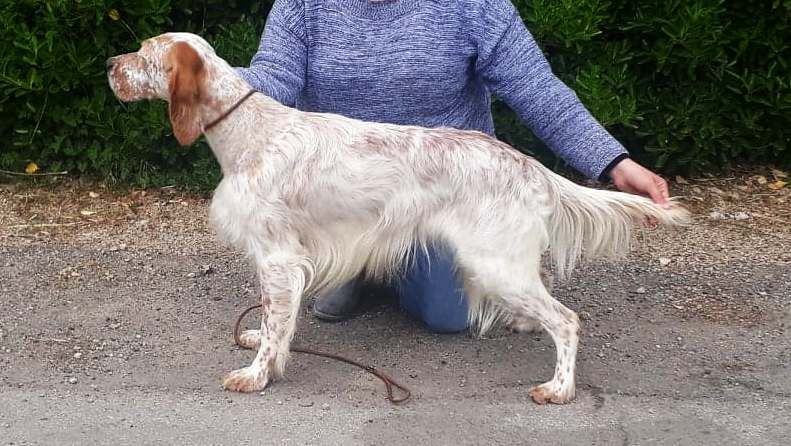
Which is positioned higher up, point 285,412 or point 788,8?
point 788,8

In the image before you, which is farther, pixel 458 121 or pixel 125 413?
pixel 458 121

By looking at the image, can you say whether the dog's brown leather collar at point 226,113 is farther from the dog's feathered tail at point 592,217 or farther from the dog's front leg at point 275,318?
the dog's feathered tail at point 592,217

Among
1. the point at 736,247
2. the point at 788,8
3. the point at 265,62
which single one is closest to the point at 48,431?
the point at 265,62

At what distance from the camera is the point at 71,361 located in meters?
3.51

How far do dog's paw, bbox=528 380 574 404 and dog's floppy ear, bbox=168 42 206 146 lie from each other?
4.81ft

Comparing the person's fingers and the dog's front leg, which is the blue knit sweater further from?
the dog's front leg

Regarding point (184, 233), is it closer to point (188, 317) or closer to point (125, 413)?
point (188, 317)

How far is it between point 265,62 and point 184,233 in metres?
1.57

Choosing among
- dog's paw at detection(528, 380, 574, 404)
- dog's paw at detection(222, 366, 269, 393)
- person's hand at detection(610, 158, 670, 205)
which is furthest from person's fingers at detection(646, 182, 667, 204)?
dog's paw at detection(222, 366, 269, 393)

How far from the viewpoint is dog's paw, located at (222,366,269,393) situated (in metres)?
3.27

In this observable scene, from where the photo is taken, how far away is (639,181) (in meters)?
3.27

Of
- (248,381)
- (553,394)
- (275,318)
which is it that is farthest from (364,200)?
(553,394)

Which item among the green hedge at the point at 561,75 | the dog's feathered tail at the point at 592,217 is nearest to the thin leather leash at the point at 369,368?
the dog's feathered tail at the point at 592,217

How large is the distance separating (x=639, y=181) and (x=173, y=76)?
5.35ft
